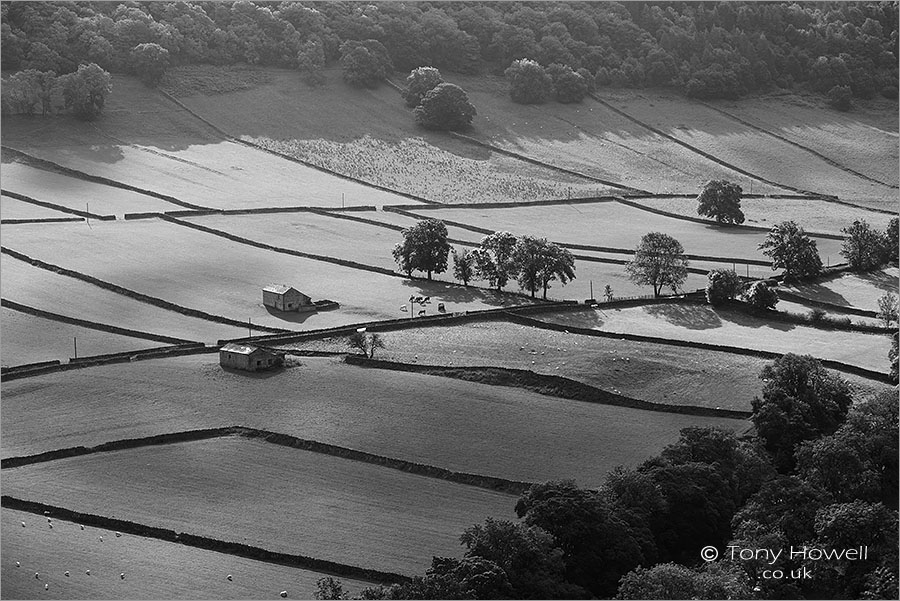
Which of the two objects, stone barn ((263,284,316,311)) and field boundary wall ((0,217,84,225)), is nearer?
stone barn ((263,284,316,311))

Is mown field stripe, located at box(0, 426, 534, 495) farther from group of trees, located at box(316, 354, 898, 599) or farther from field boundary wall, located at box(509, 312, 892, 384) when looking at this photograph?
field boundary wall, located at box(509, 312, 892, 384)

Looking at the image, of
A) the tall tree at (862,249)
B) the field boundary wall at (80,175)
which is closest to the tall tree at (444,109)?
the field boundary wall at (80,175)

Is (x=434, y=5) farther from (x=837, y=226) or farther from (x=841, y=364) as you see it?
(x=841, y=364)

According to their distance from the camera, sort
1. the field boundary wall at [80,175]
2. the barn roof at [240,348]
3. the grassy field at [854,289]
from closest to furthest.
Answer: the barn roof at [240,348] < the grassy field at [854,289] < the field boundary wall at [80,175]

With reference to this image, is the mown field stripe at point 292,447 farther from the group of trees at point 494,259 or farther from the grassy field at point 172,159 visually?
the grassy field at point 172,159

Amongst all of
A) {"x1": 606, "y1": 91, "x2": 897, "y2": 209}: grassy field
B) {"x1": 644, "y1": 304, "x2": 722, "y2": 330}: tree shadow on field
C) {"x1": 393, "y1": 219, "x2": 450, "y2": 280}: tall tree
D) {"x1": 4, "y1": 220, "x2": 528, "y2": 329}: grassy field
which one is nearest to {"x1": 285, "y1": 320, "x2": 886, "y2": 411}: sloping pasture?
{"x1": 644, "y1": 304, "x2": 722, "y2": 330}: tree shadow on field

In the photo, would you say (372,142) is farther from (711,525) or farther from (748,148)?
(711,525)
